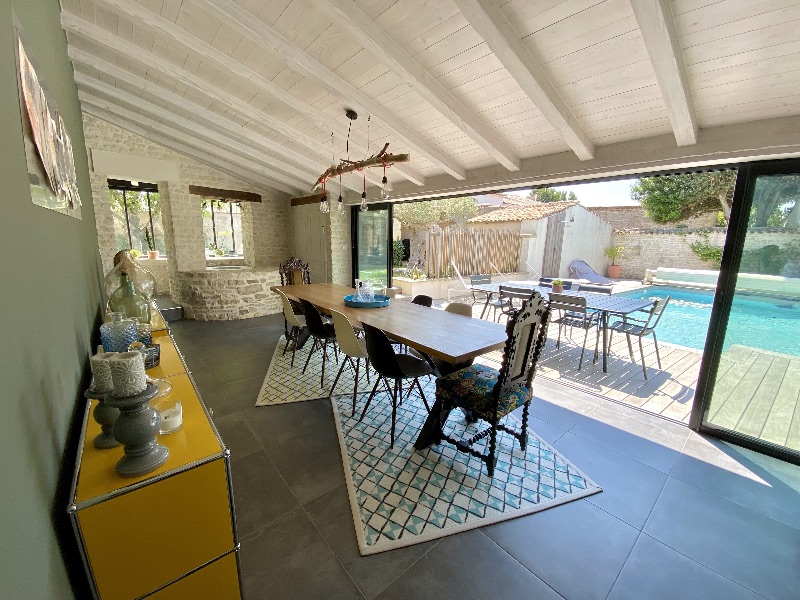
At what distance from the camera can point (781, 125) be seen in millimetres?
1799

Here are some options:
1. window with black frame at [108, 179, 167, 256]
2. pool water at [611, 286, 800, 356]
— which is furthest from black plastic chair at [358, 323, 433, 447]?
window with black frame at [108, 179, 167, 256]

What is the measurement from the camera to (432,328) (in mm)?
2436

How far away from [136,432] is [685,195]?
1121 cm

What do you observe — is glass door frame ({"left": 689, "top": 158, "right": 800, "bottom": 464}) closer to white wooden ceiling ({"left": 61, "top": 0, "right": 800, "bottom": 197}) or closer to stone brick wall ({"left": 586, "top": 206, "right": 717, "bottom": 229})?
white wooden ceiling ({"left": 61, "top": 0, "right": 800, "bottom": 197})

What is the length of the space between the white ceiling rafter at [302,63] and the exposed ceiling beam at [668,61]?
1830 millimetres

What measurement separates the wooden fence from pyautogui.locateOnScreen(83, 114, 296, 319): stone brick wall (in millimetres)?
3392

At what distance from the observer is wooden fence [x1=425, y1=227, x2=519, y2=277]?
734 cm

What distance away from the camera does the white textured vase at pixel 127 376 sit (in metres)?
0.89

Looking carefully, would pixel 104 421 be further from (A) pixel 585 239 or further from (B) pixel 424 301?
(A) pixel 585 239

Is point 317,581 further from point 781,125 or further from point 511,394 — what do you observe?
point 781,125

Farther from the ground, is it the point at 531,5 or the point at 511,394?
the point at 531,5

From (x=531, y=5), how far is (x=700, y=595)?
9.04ft

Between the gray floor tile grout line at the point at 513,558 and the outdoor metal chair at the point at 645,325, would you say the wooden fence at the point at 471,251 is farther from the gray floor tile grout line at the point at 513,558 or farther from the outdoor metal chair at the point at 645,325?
the gray floor tile grout line at the point at 513,558

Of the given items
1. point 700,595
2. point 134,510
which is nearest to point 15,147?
point 134,510
